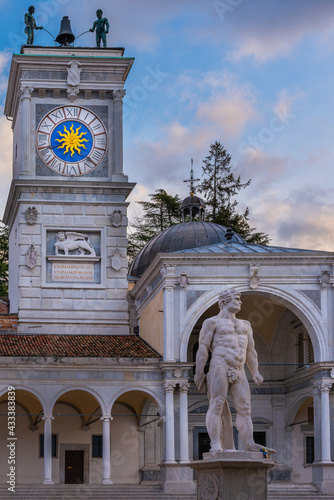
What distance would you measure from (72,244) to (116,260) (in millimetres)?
1890

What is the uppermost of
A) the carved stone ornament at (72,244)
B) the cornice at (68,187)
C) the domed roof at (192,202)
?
the domed roof at (192,202)

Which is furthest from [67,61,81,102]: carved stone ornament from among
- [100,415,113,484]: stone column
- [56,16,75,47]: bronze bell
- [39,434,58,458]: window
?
[100,415,113,484]: stone column

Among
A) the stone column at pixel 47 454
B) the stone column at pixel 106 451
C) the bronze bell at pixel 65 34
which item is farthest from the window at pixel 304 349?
the bronze bell at pixel 65 34

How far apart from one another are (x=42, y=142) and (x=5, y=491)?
611 inches

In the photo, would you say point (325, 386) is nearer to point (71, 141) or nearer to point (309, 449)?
point (309, 449)

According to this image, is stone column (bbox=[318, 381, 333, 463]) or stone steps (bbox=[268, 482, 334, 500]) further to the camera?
stone column (bbox=[318, 381, 333, 463])

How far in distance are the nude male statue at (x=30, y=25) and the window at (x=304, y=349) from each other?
54.8 ft

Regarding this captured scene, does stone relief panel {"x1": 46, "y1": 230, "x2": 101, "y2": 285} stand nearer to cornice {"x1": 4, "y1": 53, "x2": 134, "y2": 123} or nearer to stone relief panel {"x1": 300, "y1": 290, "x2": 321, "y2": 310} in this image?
cornice {"x1": 4, "y1": 53, "x2": 134, "y2": 123}

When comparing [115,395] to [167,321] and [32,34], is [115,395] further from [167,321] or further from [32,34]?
[32,34]

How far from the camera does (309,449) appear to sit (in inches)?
1695

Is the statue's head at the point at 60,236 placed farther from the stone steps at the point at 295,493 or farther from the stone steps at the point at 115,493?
the stone steps at the point at 295,493

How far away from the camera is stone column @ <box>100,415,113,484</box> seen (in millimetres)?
37250

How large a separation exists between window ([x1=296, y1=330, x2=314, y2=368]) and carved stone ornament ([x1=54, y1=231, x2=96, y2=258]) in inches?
351

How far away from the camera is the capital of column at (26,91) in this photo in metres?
44.9
